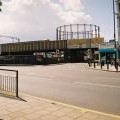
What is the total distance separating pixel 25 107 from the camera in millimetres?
10008

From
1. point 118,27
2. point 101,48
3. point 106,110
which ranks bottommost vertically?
point 106,110

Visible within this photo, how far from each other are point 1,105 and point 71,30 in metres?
73.1

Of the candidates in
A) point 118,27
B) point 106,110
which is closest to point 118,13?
point 118,27

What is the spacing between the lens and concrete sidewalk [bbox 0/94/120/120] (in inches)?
337

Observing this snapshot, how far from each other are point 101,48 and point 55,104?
1766 inches

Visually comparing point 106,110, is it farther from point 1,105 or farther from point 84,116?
point 1,105

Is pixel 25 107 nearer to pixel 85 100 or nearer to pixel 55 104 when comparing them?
pixel 55 104

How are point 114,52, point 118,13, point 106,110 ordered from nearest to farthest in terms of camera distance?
point 106,110 < point 118,13 < point 114,52

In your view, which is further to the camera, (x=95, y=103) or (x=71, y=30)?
(x=71, y=30)

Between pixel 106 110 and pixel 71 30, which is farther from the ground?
pixel 71 30

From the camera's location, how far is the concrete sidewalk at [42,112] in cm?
855

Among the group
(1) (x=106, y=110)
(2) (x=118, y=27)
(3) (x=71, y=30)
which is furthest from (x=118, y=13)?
(1) (x=106, y=110)

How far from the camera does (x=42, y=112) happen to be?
9219 millimetres

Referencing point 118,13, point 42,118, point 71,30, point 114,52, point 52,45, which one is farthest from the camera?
point 71,30
